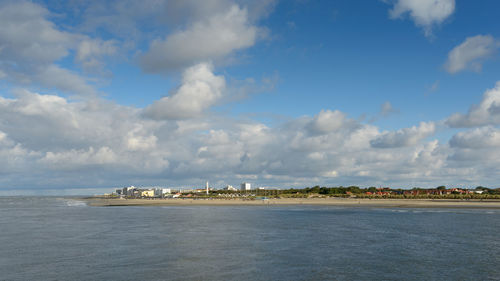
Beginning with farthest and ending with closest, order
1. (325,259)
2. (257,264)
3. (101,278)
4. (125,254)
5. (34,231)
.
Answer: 1. (34,231)
2. (125,254)
3. (325,259)
4. (257,264)
5. (101,278)

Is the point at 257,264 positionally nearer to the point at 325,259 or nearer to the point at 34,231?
the point at 325,259

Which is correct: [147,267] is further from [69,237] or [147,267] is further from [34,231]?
[34,231]

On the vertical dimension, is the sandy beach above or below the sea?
below

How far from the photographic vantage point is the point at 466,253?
3541cm

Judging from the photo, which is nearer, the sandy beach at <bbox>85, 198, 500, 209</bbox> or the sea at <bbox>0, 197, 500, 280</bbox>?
the sea at <bbox>0, 197, 500, 280</bbox>

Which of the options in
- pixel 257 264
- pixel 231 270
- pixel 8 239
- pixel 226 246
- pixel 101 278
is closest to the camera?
pixel 101 278

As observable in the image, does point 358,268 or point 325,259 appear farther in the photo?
point 325,259

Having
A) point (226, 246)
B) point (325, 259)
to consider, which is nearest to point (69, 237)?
point (226, 246)

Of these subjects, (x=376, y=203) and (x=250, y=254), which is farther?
(x=376, y=203)

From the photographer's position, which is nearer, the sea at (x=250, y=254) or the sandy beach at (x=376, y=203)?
the sea at (x=250, y=254)

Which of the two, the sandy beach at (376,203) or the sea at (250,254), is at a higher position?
the sea at (250,254)

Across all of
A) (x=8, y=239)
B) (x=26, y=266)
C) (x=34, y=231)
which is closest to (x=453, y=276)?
(x=26, y=266)

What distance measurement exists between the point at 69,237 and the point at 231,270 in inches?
1091

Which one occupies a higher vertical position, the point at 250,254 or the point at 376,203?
the point at 250,254
